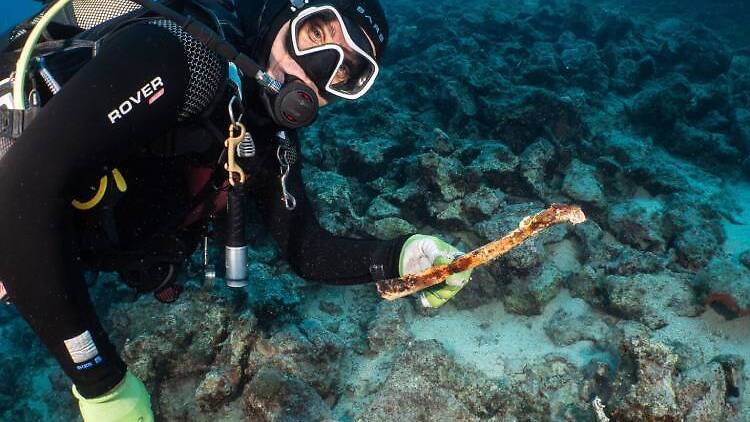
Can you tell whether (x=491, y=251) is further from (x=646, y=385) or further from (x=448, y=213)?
(x=448, y=213)

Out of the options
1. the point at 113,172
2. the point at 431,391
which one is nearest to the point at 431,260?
the point at 431,391

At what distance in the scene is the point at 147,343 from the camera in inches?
148

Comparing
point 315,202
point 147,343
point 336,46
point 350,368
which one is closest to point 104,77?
point 336,46

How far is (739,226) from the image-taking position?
5.98 meters

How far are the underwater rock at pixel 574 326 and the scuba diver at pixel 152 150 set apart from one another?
2210mm

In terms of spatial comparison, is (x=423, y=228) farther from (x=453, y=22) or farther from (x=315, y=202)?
(x=453, y=22)

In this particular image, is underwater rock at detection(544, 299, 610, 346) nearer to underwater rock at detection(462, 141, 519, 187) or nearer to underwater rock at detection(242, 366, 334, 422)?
underwater rock at detection(462, 141, 519, 187)

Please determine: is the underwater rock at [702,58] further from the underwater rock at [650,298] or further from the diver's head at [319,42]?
the diver's head at [319,42]

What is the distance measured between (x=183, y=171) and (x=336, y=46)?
1.11 metres

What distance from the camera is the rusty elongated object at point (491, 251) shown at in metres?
1.91

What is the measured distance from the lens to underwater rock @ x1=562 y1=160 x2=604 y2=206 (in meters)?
5.61

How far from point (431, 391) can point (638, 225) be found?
3.66 meters

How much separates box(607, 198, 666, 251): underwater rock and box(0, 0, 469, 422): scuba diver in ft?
12.6

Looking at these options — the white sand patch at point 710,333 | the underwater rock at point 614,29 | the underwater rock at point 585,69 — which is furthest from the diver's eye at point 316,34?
the underwater rock at point 614,29
